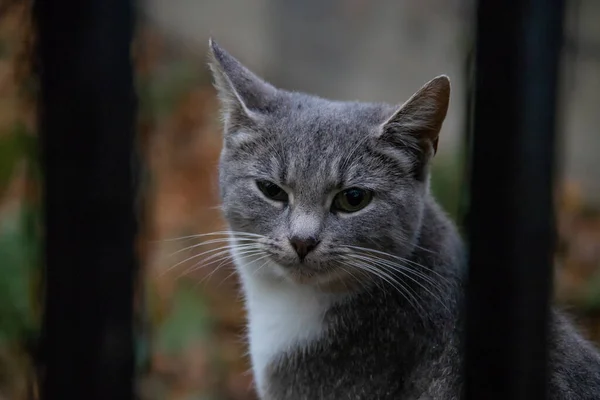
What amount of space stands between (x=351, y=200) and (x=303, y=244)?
0.25 m

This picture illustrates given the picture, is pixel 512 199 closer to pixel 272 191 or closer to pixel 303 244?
pixel 303 244

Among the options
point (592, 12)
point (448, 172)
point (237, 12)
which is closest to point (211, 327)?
point (448, 172)

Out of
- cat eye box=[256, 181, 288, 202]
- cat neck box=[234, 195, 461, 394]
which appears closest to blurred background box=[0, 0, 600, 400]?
cat neck box=[234, 195, 461, 394]

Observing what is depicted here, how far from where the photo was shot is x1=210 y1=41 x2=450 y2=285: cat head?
2.36m

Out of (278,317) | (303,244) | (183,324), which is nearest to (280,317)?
(278,317)

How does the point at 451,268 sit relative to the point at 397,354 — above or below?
above

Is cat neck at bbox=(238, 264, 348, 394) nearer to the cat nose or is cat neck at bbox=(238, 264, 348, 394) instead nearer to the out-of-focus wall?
the cat nose

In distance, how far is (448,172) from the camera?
15.1 ft

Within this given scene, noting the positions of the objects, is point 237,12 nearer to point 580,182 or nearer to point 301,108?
point 580,182

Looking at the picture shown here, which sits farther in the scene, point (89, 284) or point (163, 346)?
point (163, 346)

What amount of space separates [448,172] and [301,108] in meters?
2.14

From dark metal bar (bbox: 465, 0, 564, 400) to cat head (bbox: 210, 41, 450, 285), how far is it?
1.11 m

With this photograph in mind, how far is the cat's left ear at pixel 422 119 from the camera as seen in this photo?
7.36 ft

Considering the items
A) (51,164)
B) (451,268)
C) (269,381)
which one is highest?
(51,164)
